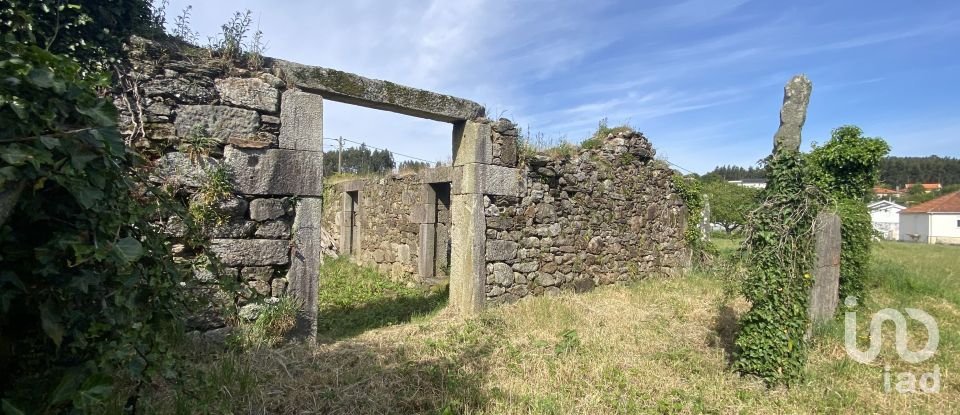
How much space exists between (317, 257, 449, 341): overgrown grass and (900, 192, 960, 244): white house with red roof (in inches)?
1787

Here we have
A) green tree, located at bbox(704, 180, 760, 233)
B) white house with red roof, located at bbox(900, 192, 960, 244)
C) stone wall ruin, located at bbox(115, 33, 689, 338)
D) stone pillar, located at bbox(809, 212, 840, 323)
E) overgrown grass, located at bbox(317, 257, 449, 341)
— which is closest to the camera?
stone wall ruin, located at bbox(115, 33, 689, 338)

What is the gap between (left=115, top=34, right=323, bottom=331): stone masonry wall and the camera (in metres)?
4.08

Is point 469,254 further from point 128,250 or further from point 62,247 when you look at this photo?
point 62,247

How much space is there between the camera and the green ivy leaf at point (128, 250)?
1.33 metres

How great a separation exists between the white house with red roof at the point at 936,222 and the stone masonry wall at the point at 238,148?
159 ft

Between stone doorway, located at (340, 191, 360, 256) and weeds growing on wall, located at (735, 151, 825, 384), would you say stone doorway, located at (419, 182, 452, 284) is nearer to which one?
stone doorway, located at (340, 191, 360, 256)

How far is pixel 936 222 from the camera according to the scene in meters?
40.0

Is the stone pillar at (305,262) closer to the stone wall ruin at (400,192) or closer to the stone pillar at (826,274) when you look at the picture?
the stone wall ruin at (400,192)

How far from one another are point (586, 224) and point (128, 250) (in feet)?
21.6

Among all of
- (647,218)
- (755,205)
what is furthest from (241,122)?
(647,218)

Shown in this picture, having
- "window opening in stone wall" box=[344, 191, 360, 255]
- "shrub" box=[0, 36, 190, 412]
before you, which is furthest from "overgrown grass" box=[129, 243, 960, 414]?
"window opening in stone wall" box=[344, 191, 360, 255]

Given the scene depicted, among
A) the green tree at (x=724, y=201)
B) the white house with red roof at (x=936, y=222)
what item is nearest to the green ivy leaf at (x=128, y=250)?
the green tree at (x=724, y=201)

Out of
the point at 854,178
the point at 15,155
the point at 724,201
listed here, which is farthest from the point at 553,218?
the point at 724,201

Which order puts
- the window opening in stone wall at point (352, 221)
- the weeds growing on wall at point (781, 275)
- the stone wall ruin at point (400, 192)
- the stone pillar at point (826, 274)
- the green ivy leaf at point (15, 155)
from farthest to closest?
the window opening in stone wall at point (352, 221) → the stone pillar at point (826, 274) → the stone wall ruin at point (400, 192) → the weeds growing on wall at point (781, 275) → the green ivy leaf at point (15, 155)
